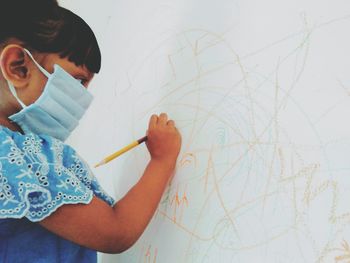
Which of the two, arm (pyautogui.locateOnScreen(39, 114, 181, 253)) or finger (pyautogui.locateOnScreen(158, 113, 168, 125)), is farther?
finger (pyautogui.locateOnScreen(158, 113, 168, 125))

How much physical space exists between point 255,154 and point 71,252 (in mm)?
325

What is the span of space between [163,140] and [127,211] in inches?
4.9

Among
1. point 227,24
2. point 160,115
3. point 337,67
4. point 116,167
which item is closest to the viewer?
point 337,67

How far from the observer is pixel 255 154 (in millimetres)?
477

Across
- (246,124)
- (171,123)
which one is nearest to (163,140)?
(171,123)

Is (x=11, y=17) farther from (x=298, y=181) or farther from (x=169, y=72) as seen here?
(x=298, y=181)

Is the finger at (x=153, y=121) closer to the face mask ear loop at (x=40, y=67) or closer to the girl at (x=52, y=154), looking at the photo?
the girl at (x=52, y=154)

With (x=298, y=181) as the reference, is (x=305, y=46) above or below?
above

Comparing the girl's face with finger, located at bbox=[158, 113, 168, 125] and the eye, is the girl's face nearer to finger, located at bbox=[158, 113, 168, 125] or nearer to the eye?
the eye

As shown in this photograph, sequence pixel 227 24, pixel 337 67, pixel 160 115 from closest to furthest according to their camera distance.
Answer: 1. pixel 337 67
2. pixel 227 24
3. pixel 160 115

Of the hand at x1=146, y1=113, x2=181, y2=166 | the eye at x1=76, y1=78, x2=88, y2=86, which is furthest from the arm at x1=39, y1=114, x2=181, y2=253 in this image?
the eye at x1=76, y1=78, x2=88, y2=86

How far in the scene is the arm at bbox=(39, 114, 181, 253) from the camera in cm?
50

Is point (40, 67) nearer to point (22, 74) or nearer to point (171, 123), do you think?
point (22, 74)

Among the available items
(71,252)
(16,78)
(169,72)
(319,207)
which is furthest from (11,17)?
(319,207)
